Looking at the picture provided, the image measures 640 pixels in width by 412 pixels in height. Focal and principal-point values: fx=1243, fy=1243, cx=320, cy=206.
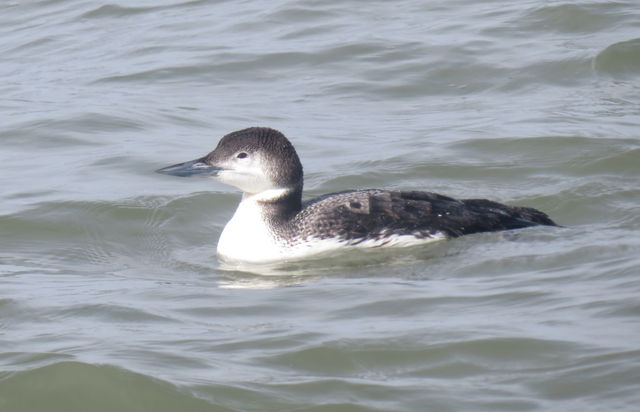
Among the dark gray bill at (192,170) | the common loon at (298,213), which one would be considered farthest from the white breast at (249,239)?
the dark gray bill at (192,170)

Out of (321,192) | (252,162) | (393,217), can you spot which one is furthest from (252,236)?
(321,192)

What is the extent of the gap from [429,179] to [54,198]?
3.01m

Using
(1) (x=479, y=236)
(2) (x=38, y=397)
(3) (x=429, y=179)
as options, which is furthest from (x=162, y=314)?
(3) (x=429, y=179)

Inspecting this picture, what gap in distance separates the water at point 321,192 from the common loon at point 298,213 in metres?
0.12

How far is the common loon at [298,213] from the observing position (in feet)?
26.2

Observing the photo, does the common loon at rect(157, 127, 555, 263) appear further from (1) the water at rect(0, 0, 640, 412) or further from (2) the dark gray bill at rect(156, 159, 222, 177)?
(1) the water at rect(0, 0, 640, 412)

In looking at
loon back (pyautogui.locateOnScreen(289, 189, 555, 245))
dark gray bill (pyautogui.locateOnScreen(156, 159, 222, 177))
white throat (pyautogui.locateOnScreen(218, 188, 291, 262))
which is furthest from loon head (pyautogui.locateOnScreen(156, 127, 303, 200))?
loon back (pyautogui.locateOnScreen(289, 189, 555, 245))

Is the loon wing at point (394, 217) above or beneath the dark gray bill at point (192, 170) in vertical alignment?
beneath

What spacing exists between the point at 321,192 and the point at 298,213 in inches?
74.0

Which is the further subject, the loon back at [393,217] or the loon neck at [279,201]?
the loon neck at [279,201]

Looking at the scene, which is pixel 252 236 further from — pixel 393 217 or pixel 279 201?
pixel 393 217

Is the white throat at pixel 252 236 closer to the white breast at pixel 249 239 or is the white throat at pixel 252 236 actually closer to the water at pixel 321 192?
the white breast at pixel 249 239

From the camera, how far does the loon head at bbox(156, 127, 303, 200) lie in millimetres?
8164

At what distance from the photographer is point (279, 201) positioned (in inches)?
326
